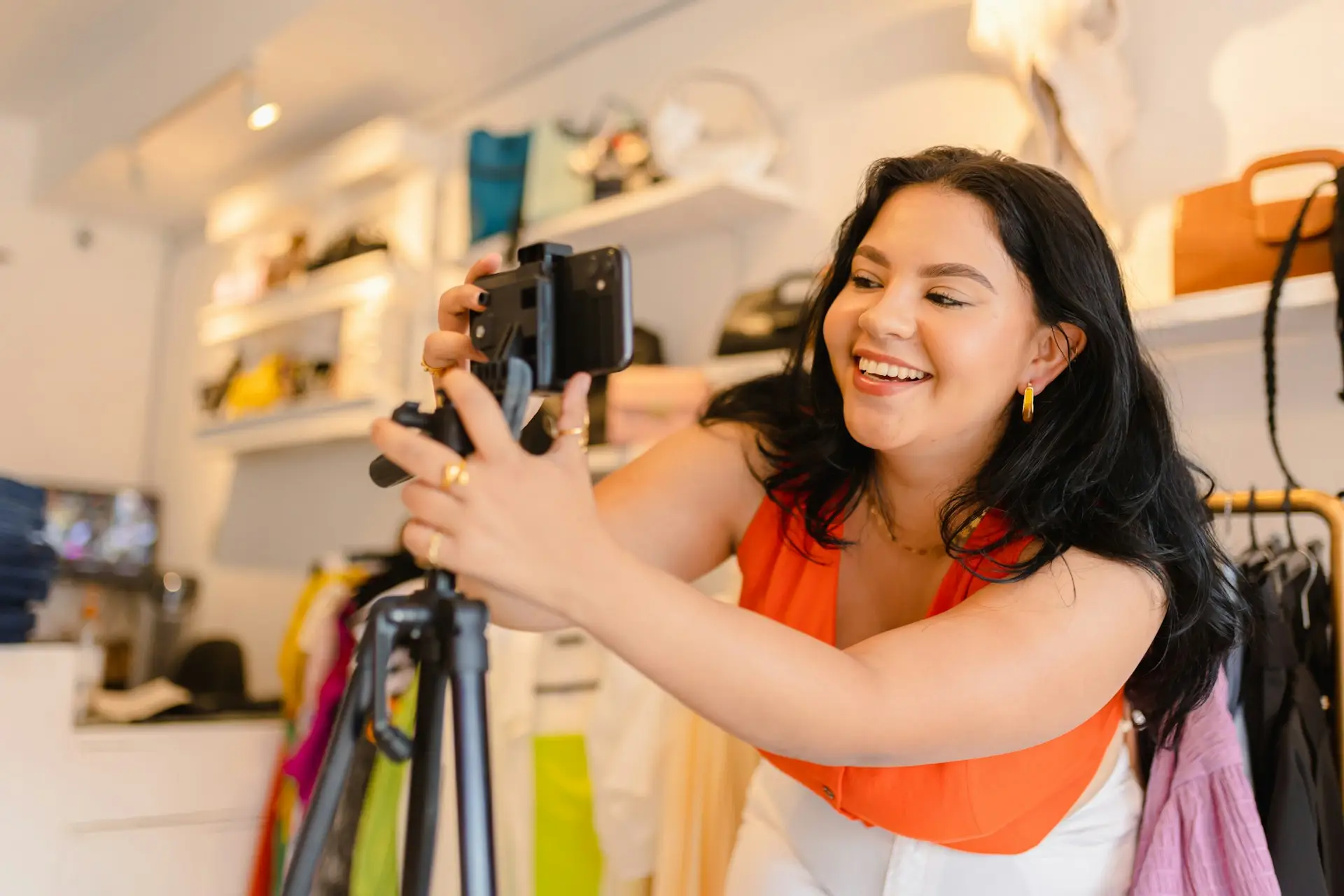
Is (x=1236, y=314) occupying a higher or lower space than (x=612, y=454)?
higher

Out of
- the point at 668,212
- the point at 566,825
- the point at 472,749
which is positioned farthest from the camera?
the point at 668,212

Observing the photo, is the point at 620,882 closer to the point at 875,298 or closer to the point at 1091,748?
the point at 1091,748

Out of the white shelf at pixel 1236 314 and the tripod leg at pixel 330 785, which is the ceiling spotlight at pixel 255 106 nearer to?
the white shelf at pixel 1236 314

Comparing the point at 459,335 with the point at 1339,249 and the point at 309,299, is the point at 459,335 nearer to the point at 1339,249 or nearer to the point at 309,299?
the point at 1339,249

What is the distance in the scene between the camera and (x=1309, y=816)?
1.13 metres

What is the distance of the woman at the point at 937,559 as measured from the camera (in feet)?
2.44

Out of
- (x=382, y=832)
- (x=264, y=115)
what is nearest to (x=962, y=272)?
(x=382, y=832)

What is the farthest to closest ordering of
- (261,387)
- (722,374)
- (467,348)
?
(261,387)
(722,374)
(467,348)

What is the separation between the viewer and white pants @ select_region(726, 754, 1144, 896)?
108 cm

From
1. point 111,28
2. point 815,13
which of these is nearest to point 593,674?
point 815,13

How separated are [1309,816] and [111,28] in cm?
341

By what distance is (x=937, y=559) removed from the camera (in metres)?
1.13

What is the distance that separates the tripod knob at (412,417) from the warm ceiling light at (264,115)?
2.61m

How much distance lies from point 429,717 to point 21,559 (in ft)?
5.34
